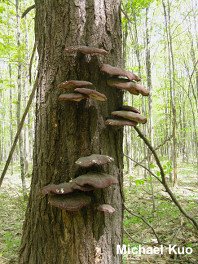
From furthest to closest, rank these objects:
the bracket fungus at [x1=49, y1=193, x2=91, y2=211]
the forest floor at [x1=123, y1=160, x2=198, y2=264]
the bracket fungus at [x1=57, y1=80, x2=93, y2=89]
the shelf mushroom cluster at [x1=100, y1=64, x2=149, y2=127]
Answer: the forest floor at [x1=123, y1=160, x2=198, y2=264] < the shelf mushroom cluster at [x1=100, y1=64, x2=149, y2=127] < the bracket fungus at [x1=57, y1=80, x2=93, y2=89] < the bracket fungus at [x1=49, y1=193, x2=91, y2=211]

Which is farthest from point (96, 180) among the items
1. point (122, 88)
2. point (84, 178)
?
point (122, 88)

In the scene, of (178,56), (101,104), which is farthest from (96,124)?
(178,56)

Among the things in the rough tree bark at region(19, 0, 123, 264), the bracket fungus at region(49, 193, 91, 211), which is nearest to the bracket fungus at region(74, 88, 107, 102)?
the rough tree bark at region(19, 0, 123, 264)

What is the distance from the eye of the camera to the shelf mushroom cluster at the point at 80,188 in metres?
1.13

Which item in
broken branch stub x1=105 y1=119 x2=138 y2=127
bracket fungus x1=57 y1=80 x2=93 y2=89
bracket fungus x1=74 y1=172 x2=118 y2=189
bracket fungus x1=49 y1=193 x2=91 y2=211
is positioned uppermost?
bracket fungus x1=57 y1=80 x2=93 y2=89

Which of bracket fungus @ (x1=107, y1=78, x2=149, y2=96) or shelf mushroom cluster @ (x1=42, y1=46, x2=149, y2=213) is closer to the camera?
shelf mushroom cluster @ (x1=42, y1=46, x2=149, y2=213)

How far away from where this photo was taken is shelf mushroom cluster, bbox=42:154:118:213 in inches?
44.4

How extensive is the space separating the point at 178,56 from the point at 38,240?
21369mm

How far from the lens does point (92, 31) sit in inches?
56.0

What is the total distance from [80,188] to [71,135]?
0.37m

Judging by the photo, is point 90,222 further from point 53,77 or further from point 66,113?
point 53,77

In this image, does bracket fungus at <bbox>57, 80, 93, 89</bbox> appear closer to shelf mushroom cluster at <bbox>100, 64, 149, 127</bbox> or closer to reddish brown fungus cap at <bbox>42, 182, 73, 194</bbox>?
shelf mushroom cluster at <bbox>100, 64, 149, 127</bbox>

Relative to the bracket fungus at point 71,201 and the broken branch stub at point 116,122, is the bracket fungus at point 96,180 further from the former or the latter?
the broken branch stub at point 116,122

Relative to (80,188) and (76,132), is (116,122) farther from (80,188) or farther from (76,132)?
(80,188)
